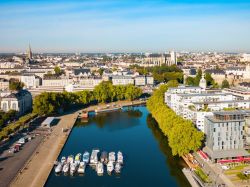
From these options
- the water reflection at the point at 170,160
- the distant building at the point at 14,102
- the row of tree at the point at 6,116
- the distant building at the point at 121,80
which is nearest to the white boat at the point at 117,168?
the water reflection at the point at 170,160

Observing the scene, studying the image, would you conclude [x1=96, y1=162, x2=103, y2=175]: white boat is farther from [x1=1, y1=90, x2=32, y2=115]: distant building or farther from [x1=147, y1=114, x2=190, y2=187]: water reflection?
[x1=1, y1=90, x2=32, y2=115]: distant building

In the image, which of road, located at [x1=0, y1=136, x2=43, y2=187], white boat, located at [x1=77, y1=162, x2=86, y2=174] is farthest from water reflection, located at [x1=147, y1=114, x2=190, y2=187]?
road, located at [x1=0, y1=136, x2=43, y2=187]

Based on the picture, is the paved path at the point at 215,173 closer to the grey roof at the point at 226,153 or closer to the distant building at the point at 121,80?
the grey roof at the point at 226,153

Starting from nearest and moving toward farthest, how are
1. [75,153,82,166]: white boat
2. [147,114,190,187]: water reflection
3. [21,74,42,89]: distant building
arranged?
1. [147,114,190,187]: water reflection
2. [75,153,82,166]: white boat
3. [21,74,42,89]: distant building

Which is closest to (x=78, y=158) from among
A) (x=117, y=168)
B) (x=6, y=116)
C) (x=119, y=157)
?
(x=119, y=157)

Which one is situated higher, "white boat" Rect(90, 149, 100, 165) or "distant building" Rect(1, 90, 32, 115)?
"distant building" Rect(1, 90, 32, 115)

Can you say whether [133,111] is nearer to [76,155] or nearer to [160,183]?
[76,155]

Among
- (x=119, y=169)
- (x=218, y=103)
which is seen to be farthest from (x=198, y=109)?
(x=119, y=169)
